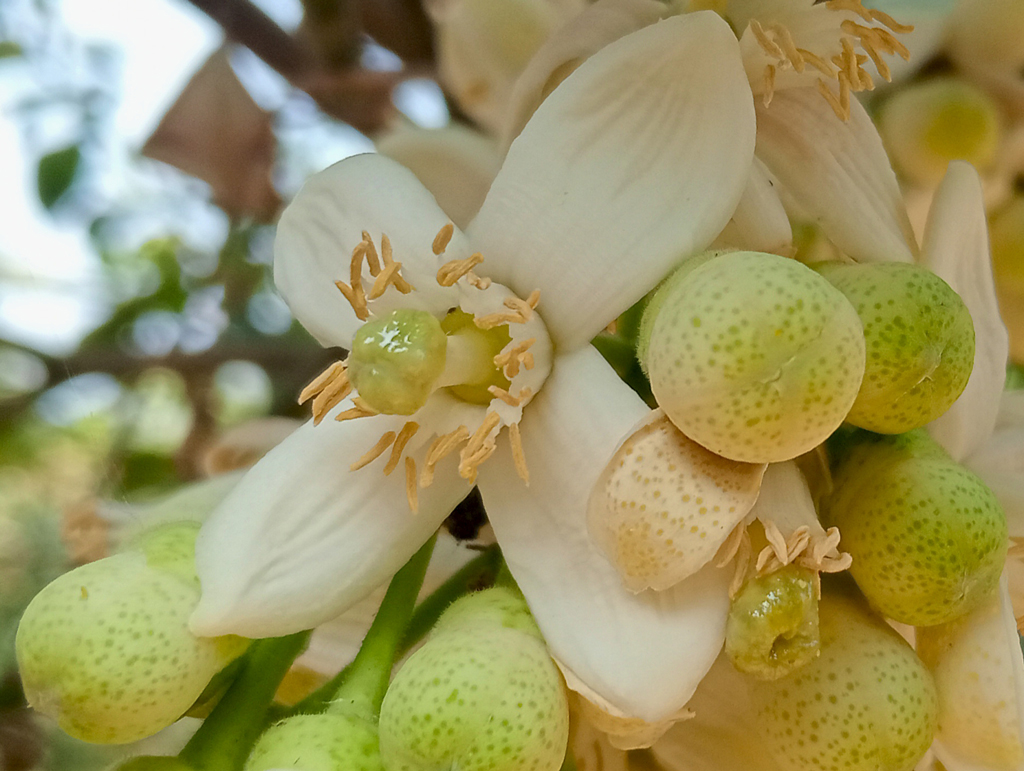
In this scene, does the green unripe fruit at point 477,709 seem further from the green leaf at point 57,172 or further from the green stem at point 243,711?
the green leaf at point 57,172

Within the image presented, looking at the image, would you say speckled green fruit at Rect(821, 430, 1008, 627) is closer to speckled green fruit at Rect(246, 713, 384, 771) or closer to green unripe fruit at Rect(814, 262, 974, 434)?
green unripe fruit at Rect(814, 262, 974, 434)

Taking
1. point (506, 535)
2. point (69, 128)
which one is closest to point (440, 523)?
point (506, 535)

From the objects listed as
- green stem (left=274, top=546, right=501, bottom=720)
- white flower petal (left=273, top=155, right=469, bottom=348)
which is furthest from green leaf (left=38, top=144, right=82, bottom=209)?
green stem (left=274, top=546, right=501, bottom=720)

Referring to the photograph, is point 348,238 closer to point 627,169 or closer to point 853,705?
point 627,169

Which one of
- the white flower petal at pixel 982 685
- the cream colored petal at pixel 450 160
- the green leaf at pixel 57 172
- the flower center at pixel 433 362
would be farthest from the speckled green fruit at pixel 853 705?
the green leaf at pixel 57 172

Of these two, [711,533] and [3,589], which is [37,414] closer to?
[3,589]

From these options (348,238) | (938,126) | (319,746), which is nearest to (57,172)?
(348,238)
